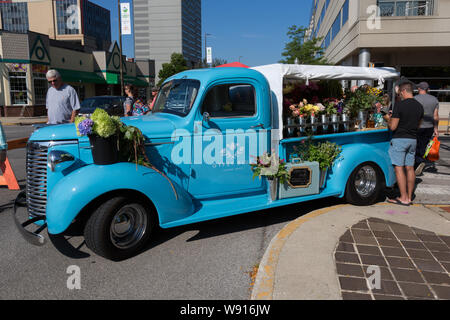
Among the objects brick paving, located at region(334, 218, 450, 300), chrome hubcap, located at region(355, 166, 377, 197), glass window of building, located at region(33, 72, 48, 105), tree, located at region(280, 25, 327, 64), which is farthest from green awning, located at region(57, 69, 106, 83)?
brick paving, located at region(334, 218, 450, 300)

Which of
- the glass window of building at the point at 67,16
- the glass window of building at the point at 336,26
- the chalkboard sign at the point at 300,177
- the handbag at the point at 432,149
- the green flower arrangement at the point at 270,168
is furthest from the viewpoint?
the glass window of building at the point at 67,16

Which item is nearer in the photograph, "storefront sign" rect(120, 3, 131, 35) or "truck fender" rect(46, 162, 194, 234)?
"truck fender" rect(46, 162, 194, 234)

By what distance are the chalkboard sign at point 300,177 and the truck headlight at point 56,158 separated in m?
2.81

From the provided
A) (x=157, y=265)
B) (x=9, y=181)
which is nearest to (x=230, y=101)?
(x=157, y=265)

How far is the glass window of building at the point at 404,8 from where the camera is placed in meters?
21.7

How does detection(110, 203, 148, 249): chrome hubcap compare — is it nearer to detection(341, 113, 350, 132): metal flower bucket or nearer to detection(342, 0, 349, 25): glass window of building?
detection(341, 113, 350, 132): metal flower bucket

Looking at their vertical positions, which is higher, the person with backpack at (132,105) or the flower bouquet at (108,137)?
the person with backpack at (132,105)

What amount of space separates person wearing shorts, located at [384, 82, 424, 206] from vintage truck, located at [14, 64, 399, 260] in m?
0.18

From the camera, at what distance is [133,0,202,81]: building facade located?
138 m
